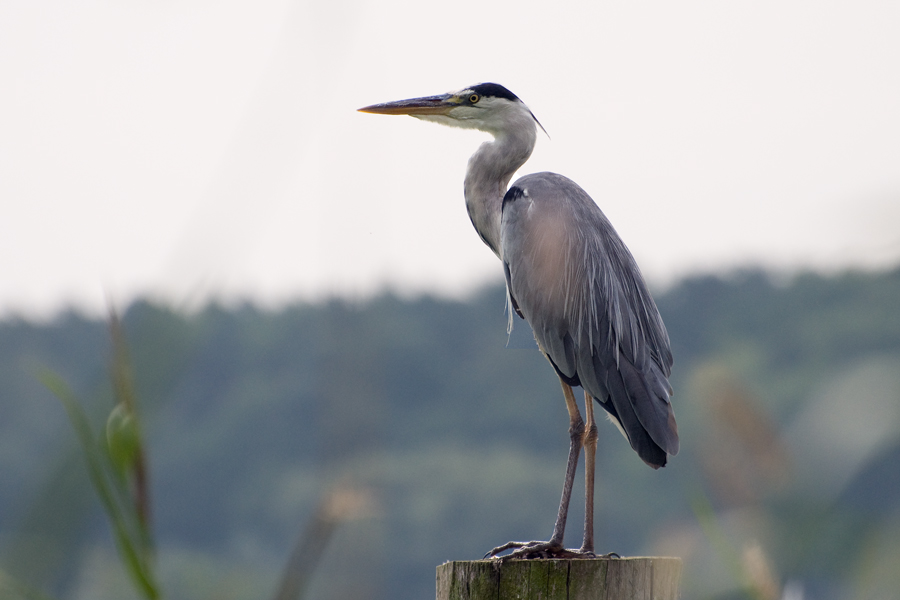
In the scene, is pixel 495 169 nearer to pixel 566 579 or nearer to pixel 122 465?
pixel 566 579

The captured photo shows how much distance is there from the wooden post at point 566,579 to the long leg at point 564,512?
51 cm

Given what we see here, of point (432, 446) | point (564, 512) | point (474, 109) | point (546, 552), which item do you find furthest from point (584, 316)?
point (432, 446)

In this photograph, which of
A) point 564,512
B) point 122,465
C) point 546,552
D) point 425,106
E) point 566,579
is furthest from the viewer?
point 425,106

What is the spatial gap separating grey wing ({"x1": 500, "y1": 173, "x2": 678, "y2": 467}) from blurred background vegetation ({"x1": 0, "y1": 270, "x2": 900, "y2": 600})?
266 millimetres

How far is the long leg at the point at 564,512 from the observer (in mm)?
2881

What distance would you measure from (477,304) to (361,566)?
71.9 m

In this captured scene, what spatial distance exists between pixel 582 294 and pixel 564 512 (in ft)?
2.71

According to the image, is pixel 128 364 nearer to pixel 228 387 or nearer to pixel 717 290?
pixel 228 387

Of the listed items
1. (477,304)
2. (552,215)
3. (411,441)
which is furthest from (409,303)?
(552,215)

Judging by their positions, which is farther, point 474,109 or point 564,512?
point 474,109

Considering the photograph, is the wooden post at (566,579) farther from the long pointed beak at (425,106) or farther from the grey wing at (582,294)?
the long pointed beak at (425,106)

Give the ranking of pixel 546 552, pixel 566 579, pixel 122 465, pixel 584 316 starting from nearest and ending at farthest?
pixel 122 465 < pixel 566 579 < pixel 546 552 < pixel 584 316

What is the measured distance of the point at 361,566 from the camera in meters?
1.16

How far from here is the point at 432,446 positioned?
2493 inches
